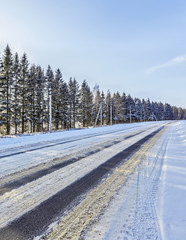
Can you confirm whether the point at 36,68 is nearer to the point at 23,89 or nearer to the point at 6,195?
the point at 23,89

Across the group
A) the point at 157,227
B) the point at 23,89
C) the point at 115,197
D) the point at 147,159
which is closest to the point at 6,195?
the point at 115,197

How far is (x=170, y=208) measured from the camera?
6.56 feet

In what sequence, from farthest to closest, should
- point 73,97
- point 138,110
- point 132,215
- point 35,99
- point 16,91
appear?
point 138,110 < point 73,97 < point 35,99 < point 16,91 < point 132,215

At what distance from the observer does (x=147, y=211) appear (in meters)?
1.94

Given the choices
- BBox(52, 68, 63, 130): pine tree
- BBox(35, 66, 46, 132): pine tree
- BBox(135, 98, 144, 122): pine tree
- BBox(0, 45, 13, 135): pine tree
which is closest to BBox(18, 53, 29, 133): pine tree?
BBox(0, 45, 13, 135): pine tree

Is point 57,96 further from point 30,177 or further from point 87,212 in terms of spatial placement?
point 87,212

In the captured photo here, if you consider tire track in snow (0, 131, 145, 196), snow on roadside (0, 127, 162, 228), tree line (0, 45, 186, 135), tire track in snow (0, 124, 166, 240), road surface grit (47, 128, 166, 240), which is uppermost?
tree line (0, 45, 186, 135)

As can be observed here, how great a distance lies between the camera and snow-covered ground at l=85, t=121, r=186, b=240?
5.06ft

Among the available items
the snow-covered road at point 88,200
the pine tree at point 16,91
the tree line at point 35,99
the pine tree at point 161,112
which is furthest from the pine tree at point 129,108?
the snow-covered road at point 88,200

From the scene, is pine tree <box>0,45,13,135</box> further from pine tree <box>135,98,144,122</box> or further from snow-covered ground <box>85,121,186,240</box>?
pine tree <box>135,98,144,122</box>

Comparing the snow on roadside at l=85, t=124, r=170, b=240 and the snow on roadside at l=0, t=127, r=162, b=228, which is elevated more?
the snow on roadside at l=0, t=127, r=162, b=228

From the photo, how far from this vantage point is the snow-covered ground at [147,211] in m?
1.54

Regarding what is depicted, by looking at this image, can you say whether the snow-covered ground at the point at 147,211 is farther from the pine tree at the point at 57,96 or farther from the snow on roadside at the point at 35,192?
the pine tree at the point at 57,96

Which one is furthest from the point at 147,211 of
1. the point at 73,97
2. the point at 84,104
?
the point at 84,104
